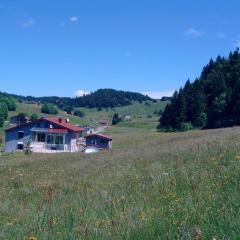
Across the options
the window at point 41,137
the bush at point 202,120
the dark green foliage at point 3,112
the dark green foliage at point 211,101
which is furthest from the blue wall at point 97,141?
the dark green foliage at point 3,112

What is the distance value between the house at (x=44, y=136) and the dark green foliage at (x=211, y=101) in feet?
72.4

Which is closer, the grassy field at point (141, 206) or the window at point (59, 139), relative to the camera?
the grassy field at point (141, 206)

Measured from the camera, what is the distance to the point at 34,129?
83438 mm

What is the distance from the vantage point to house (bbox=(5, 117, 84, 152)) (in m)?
82.0

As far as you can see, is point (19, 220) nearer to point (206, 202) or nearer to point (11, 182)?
point (206, 202)

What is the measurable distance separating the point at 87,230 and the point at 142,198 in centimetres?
254

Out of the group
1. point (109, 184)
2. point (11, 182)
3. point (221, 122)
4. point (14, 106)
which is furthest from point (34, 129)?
point (14, 106)

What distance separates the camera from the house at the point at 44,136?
8200 centimetres

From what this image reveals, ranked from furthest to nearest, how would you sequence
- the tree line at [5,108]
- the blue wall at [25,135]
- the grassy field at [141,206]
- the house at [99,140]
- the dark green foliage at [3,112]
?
1. the dark green foliage at [3,112]
2. the tree line at [5,108]
3. the house at [99,140]
4. the blue wall at [25,135]
5. the grassy field at [141,206]

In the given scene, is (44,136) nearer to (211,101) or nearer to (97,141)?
(97,141)

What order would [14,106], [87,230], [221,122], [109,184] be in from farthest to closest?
[14,106] < [221,122] < [109,184] < [87,230]

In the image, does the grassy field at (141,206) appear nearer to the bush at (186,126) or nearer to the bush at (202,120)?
the bush at (202,120)

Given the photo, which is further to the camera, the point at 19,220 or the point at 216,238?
the point at 19,220

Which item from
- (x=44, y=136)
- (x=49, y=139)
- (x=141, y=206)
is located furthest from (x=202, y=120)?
(x=141, y=206)
